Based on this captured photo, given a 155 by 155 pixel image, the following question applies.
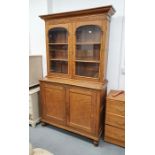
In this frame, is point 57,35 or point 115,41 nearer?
point 115,41

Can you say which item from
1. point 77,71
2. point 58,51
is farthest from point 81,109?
point 58,51

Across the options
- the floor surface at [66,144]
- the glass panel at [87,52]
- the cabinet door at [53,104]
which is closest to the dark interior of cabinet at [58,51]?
the glass panel at [87,52]

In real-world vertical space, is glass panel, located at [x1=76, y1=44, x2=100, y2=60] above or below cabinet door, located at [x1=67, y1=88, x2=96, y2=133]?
above

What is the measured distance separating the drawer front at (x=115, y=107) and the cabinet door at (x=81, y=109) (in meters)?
0.24

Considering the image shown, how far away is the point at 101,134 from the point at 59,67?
4.50 feet

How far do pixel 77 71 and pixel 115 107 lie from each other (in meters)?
0.83

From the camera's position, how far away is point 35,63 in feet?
9.27

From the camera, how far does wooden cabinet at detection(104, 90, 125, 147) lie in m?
2.09

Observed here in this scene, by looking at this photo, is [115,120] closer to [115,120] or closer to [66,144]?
[115,120]

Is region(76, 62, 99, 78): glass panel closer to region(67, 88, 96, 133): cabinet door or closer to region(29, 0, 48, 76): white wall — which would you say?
region(67, 88, 96, 133): cabinet door

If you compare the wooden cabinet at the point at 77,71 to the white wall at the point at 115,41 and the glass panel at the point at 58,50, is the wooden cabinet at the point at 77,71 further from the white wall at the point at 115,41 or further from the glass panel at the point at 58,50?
the white wall at the point at 115,41

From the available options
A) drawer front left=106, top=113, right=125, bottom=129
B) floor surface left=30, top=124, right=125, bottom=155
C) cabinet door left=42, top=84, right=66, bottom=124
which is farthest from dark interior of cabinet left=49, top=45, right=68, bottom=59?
floor surface left=30, top=124, right=125, bottom=155

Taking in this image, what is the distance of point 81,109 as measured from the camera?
2.28 metres
